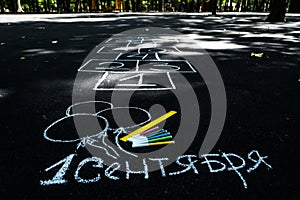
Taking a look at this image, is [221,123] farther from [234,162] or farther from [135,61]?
[135,61]

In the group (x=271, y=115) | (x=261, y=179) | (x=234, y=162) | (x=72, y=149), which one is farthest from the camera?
(x=271, y=115)

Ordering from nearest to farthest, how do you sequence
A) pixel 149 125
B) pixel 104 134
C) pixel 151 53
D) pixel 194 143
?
1. pixel 194 143
2. pixel 104 134
3. pixel 149 125
4. pixel 151 53

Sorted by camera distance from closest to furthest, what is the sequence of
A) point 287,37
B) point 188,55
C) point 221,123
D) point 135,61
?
point 221,123 → point 135,61 → point 188,55 → point 287,37

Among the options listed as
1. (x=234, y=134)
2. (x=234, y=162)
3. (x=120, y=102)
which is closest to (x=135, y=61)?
(x=120, y=102)

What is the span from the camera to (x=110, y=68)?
4.33m

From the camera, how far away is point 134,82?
3.62 metres

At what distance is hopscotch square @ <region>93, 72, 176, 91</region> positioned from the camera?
3430 mm

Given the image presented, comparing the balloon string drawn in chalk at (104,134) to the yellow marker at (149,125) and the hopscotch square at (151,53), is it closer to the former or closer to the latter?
the yellow marker at (149,125)

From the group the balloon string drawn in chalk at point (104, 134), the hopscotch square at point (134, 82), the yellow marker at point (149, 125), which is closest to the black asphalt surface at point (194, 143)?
the balloon string drawn in chalk at point (104, 134)

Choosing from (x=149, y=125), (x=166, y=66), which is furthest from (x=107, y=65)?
(x=149, y=125)

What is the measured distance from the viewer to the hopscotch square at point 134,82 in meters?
3.43

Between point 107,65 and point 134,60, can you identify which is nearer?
point 107,65

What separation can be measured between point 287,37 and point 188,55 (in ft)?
14.3

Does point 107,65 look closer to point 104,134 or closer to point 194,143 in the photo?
point 104,134
